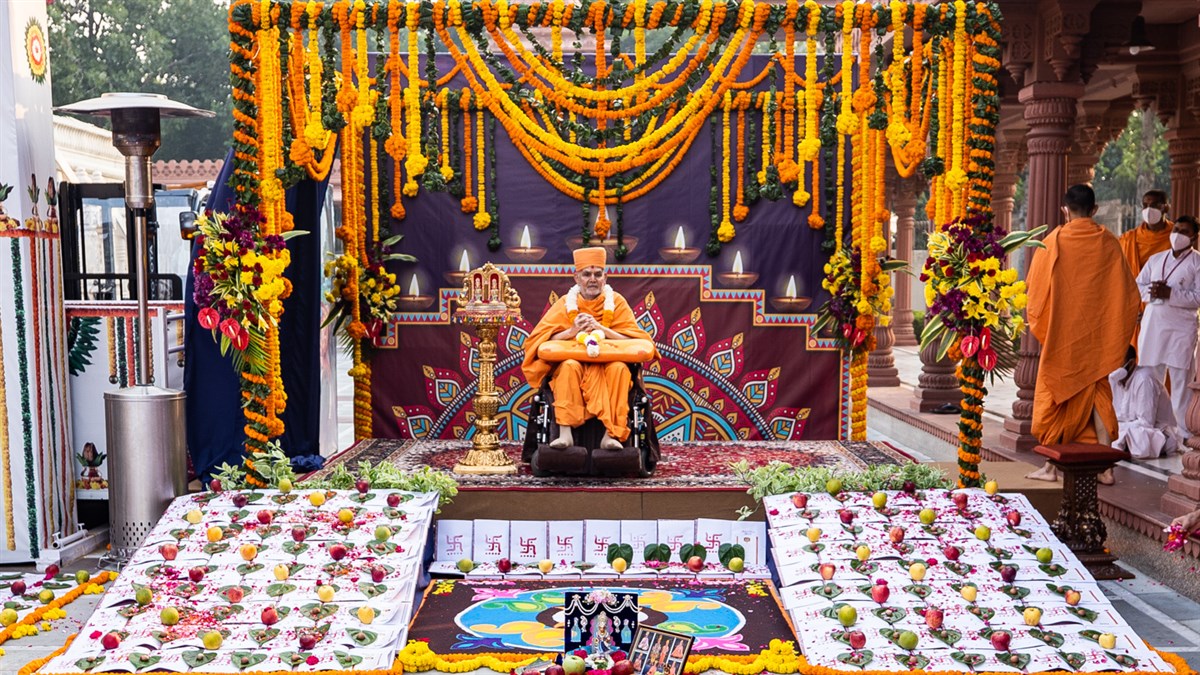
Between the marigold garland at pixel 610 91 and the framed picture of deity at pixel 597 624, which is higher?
the marigold garland at pixel 610 91

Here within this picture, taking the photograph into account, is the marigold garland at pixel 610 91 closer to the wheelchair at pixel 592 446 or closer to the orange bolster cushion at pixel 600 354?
the orange bolster cushion at pixel 600 354

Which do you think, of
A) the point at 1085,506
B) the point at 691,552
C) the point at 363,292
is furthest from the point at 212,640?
the point at 1085,506

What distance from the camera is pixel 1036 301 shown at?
7.20 metres

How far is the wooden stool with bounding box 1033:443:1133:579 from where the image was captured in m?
6.56

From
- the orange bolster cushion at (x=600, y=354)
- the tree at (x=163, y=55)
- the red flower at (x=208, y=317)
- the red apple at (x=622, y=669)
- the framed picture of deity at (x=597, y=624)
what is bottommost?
the red apple at (x=622, y=669)

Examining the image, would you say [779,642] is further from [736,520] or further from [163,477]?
[163,477]

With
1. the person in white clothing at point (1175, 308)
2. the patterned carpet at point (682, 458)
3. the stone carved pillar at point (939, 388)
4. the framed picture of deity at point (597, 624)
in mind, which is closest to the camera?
the framed picture of deity at point (597, 624)

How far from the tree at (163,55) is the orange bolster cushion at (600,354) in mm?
23930

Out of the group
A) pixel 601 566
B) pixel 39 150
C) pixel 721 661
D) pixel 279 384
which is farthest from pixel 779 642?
pixel 39 150

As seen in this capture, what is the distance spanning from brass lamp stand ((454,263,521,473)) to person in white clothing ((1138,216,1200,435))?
4.76 m

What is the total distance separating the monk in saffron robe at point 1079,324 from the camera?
693cm

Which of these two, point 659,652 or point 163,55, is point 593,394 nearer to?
point 659,652

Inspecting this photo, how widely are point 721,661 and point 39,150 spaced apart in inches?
195

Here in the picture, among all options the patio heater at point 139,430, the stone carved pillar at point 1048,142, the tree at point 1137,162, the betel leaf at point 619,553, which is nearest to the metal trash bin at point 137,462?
the patio heater at point 139,430
